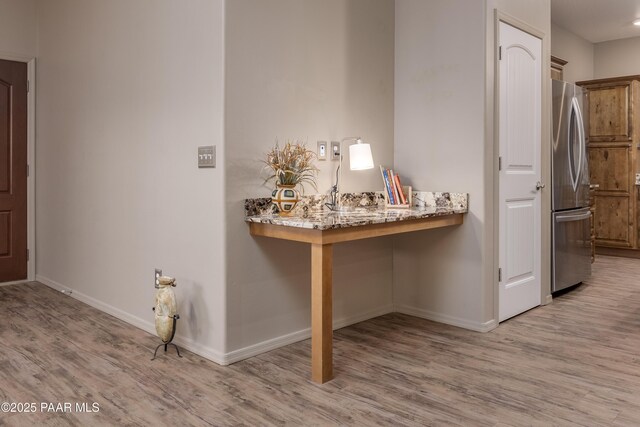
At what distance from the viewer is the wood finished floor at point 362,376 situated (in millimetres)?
2143

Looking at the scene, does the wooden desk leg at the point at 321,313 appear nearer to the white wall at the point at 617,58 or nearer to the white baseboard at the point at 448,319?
the white baseboard at the point at 448,319

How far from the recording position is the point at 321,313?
2.45 m

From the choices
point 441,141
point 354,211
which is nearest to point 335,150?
point 354,211

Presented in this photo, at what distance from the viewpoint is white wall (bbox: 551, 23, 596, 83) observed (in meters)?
6.03

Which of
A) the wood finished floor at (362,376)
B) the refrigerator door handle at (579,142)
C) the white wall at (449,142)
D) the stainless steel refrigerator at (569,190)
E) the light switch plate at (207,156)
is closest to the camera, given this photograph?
the wood finished floor at (362,376)

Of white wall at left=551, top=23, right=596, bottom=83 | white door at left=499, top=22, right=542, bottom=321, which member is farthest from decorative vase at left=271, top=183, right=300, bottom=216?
white wall at left=551, top=23, right=596, bottom=83

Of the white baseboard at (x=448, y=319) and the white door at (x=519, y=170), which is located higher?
the white door at (x=519, y=170)

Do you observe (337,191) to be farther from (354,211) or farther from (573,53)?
(573,53)

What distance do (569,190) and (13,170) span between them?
5054mm

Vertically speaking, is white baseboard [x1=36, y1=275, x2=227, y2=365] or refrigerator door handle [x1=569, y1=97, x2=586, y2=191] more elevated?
refrigerator door handle [x1=569, y1=97, x2=586, y2=191]

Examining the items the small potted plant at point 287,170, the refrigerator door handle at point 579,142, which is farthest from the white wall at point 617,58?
the small potted plant at point 287,170

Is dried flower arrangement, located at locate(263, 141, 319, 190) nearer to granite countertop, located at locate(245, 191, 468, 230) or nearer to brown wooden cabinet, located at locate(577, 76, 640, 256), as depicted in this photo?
granite countertop, located at locate(245, 191, 468, 230)

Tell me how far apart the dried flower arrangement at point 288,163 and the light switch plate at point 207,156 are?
0.30 metres

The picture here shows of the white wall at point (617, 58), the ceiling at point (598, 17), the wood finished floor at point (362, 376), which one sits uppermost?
the ceiling at point (598, 17)
